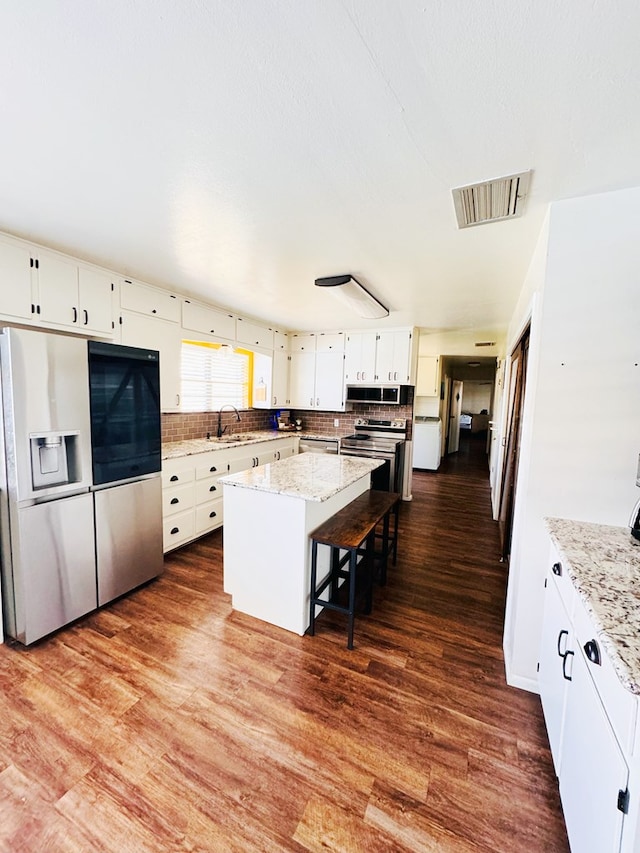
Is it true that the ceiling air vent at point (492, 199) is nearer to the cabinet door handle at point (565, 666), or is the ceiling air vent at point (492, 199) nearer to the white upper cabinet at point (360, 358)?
the cabinet door handle at point (565, 666)

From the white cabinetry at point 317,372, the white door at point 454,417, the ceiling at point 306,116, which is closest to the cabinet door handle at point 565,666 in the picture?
the ceiling at point 306,116

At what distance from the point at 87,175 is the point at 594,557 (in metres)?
2.70

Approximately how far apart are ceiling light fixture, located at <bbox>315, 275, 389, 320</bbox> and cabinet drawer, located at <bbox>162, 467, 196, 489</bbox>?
208 centimetres

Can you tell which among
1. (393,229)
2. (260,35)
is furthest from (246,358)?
(260,35)

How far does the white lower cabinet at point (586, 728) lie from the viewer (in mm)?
784

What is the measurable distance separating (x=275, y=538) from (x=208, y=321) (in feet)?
8.64

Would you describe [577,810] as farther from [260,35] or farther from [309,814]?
[260,35]

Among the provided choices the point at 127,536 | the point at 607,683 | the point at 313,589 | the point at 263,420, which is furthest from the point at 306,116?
the point at 263,420

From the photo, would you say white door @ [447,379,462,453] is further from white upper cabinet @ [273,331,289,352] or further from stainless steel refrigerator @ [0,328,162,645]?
stainless steel refrigerator @ [0,328,162,645]

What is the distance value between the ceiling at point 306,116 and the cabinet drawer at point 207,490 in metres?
2.20

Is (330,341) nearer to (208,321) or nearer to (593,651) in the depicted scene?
(208,321)

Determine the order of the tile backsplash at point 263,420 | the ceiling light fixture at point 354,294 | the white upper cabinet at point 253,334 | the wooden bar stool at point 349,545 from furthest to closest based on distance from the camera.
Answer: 1. the white upper cabinet at point 253,334
2. the tile backsplash at point 263,420
3. the ceiling light fixture at point 354,294
4. the wooden bar stool at point 349,545

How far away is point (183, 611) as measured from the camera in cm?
238

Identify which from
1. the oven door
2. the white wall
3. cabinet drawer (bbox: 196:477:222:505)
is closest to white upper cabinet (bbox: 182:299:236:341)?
cabinet drawer (bbox: 196:477:222:505)
